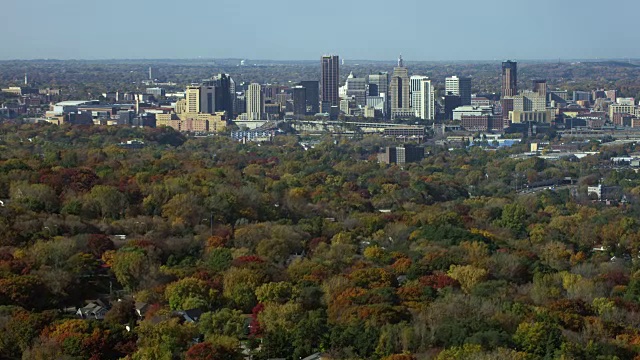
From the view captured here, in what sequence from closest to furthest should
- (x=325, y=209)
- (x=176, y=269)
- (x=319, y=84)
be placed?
A: (x=176, y=269), (x=325, y=209), (x=319, y=84)

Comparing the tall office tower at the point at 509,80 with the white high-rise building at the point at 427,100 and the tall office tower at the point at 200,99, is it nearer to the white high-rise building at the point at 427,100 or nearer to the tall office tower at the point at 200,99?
the white high-rise building at the point at 427,100

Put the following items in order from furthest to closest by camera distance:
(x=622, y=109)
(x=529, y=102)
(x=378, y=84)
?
1. (x=378, y=84)
2. (x=622, y=109)
3. (x=529, y=102)

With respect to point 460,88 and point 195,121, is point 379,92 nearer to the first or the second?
point 460,88

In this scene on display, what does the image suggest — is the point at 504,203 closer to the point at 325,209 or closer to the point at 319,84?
the point at 325,209

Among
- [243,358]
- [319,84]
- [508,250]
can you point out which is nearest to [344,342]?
[243,358]

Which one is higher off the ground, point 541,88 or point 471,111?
point 541,88

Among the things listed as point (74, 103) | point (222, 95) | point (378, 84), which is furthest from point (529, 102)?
point (74, 103)

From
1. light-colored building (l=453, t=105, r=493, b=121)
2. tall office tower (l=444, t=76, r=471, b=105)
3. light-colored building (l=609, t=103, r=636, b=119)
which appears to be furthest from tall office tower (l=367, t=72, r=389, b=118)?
light-colored building (l=609, t=103, r=636, b=119)

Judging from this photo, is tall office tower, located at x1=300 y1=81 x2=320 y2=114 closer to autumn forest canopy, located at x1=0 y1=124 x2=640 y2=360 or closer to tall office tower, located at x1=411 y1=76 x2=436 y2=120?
tall office tower, located at x1=411 y1=76 x2=436 y2=120
